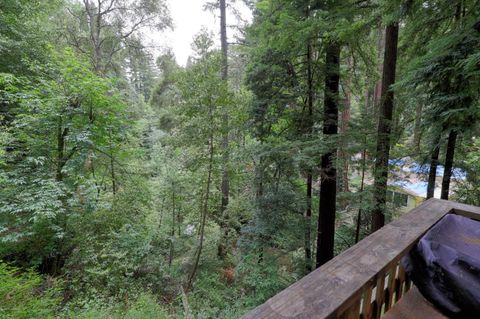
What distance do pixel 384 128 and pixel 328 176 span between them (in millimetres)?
1319

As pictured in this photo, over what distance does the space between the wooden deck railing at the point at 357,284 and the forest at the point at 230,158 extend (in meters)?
2.34

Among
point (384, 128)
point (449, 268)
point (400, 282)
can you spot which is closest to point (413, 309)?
point (400, 282)

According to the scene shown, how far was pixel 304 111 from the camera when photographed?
5.00 metres

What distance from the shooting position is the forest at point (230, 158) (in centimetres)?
342

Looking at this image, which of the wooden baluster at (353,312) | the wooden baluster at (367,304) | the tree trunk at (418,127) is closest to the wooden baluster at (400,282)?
the wooden baluster at (367,304)

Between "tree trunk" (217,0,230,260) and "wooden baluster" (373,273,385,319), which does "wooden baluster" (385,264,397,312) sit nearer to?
"wooden baluster" (373,273,385,319)

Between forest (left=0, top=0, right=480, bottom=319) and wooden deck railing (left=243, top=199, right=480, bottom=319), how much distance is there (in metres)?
2.34

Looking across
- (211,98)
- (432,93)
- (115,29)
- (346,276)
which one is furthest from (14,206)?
(115,29)

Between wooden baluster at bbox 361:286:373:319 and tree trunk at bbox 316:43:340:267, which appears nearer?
wooden baluster at bbox 361:286:373:319

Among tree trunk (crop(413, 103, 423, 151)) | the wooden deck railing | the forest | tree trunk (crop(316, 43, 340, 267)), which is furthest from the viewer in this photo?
tree trunk (crop(316, 43, 340, 267))

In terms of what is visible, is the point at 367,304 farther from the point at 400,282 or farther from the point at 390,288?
the point at 400,282

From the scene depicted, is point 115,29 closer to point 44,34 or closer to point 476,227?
point 44,34

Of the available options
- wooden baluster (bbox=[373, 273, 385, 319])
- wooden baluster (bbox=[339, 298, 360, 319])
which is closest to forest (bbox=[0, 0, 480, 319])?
wooden baluster (bbox=[373, 273, 385, 319])

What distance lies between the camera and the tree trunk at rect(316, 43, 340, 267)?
461 centimetres
